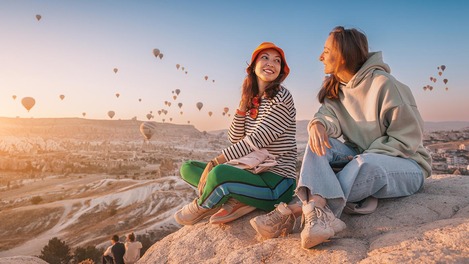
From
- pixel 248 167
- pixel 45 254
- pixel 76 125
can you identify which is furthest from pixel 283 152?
pixel 76 125

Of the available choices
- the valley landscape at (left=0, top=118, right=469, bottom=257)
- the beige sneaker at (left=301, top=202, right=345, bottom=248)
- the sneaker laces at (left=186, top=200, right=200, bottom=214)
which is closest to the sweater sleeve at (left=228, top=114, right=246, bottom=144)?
the sneaker laces at (left=186, top=200, right=200, bottom=214)

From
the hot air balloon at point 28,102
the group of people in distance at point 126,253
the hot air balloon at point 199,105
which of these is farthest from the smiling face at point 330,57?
the hot air balloon at point 199,105

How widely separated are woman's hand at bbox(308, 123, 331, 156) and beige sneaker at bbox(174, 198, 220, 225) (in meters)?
1.41

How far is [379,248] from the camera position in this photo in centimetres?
265

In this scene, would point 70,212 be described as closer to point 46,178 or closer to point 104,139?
point 46,178

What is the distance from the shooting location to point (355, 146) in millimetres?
3695

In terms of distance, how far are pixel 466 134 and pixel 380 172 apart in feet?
202

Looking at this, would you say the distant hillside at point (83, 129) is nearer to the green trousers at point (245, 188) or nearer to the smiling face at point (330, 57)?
the green trousers at point (245, 188)

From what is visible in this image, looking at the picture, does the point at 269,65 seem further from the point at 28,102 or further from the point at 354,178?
the point at 28,102

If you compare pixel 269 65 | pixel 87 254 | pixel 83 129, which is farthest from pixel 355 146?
pixel 83 129

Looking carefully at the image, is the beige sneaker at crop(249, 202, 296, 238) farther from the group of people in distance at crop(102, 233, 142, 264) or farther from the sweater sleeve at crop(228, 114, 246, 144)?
the group of people in distance at crop(102, 233, 142, 264)

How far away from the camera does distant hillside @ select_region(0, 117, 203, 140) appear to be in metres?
101

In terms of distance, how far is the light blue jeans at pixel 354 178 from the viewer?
3.03 meters

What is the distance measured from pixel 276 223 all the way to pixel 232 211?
0.67m
